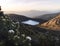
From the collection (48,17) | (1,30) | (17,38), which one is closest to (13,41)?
(17,38)

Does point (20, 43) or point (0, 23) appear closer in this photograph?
point (20, 43)

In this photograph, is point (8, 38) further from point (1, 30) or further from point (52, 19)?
point (52, 19)

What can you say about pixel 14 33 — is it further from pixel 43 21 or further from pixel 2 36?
pixel 43 21

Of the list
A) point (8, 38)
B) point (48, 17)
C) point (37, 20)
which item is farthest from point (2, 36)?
point (48, 17)

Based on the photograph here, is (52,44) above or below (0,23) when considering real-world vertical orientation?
below

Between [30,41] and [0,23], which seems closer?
[30,41]

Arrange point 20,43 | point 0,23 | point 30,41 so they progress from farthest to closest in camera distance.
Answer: point 0,23
point 30,41
point 20,43

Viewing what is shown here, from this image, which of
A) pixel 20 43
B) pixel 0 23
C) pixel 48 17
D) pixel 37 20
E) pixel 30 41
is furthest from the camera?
pixel 48 17

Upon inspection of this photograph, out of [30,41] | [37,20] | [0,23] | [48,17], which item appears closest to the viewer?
[30,41]

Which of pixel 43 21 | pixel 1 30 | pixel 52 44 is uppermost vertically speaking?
pixel 1 30
